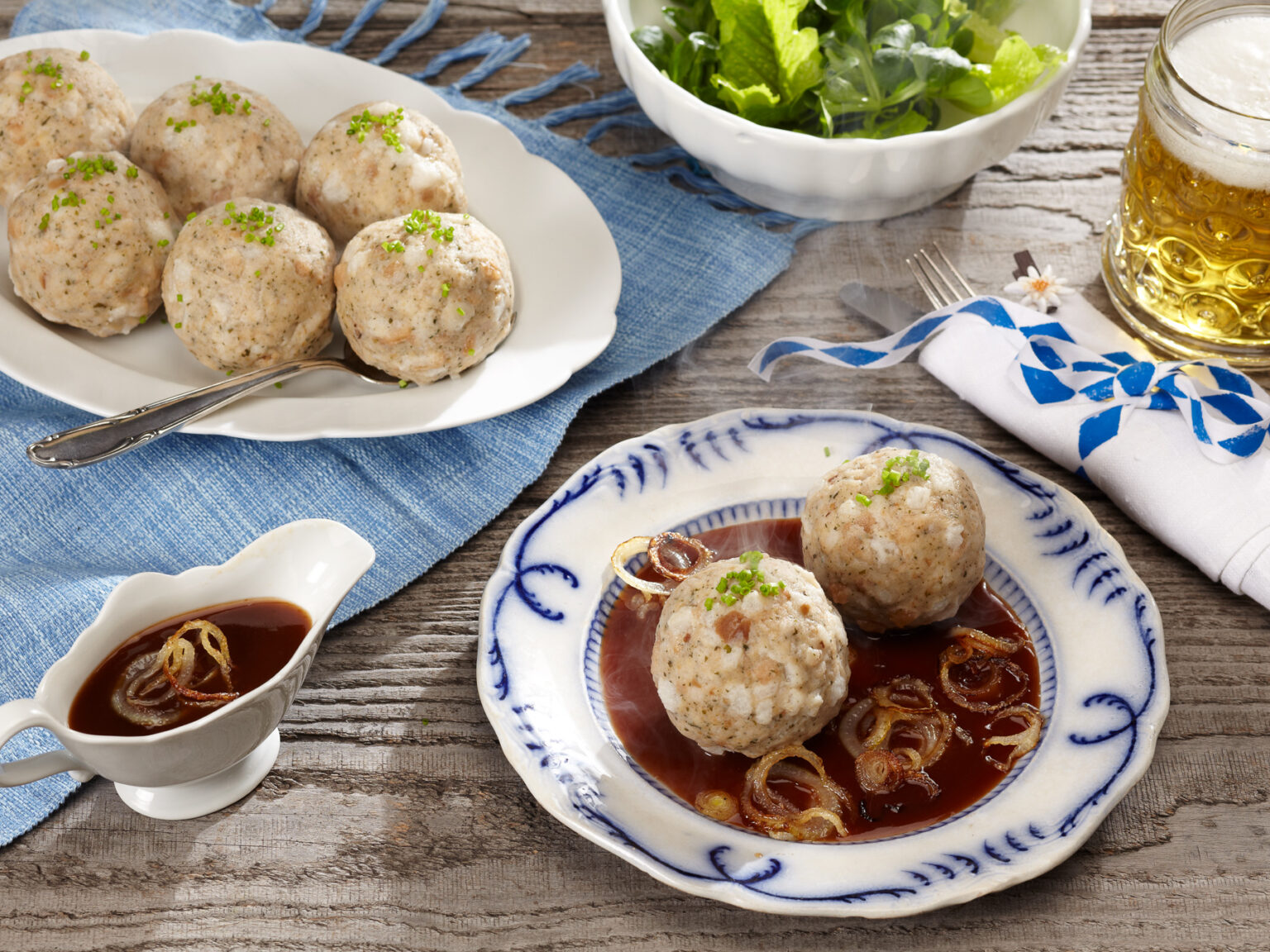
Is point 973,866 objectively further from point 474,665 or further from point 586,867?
point 474,665

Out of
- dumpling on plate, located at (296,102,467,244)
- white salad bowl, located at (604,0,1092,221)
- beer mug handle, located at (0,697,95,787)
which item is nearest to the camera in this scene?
beer mug handle, located at (0,697,95,787)

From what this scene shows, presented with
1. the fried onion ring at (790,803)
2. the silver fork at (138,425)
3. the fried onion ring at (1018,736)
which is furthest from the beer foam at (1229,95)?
the silver fork at (138,425)

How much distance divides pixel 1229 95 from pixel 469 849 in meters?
2.44

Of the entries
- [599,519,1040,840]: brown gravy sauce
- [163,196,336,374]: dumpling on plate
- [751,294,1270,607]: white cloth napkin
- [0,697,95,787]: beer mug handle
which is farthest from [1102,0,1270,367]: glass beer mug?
[0,697,95,787]: beer mug handle

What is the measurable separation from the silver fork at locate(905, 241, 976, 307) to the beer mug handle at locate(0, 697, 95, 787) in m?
2.39

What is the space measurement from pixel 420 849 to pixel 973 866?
104 centimetres

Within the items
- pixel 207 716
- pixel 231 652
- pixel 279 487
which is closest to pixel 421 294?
pixel 279 487

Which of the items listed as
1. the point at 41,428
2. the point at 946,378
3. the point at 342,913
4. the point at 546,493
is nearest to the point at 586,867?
the point at 342,913

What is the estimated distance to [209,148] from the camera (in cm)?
313

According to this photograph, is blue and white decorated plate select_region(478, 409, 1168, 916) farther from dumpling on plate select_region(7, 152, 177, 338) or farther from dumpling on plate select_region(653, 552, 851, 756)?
dumpling on plate select_region(7, 152, 177, 338)

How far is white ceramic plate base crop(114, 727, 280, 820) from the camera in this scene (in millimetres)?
2270

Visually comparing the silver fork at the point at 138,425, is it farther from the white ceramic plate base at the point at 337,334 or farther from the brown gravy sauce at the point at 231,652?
the brown gravy sauce at the point at 231,652

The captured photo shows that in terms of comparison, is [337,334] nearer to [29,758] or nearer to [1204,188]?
[29,758]

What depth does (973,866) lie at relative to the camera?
2010 mm
